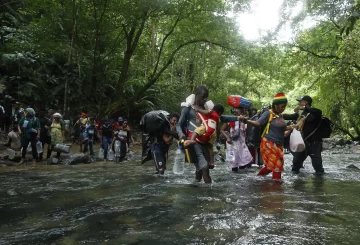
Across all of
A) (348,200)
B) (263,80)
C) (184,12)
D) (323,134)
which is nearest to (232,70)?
(263,80)

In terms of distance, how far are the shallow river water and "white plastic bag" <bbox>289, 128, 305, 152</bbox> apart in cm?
110

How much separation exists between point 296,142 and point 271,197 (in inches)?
115

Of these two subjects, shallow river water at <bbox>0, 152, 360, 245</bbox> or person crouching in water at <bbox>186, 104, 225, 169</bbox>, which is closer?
shallow river water at <bbox>0, 152, 360, 245</bbox>

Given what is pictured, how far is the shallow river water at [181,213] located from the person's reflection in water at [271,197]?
12mm

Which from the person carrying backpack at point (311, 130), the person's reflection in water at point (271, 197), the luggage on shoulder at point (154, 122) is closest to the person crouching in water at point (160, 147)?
the luggage on shoulder at point (154, 122)

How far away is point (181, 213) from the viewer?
13.7 ft

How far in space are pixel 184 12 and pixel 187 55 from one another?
471 inches

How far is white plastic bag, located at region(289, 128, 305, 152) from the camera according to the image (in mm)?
7810

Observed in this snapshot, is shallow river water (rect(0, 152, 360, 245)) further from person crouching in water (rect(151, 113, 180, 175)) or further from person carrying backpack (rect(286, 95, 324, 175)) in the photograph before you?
person carrying backpack (rect(286, 95, 324, 175))

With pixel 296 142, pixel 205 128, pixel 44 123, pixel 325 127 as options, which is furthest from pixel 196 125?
pixel 44 123

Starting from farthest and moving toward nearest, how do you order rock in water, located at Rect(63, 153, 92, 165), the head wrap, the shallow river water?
rock in water, located at Rect(63, 153, 92, 165)
the head wrap
the shallow river water

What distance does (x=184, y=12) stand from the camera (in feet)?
57.5

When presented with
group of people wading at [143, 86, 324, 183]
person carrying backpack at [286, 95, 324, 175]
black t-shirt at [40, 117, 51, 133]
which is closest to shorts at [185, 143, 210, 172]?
group of people wading at [143, 86, 324, 183]

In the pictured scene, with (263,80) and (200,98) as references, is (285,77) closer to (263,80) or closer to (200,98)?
(263,80)
